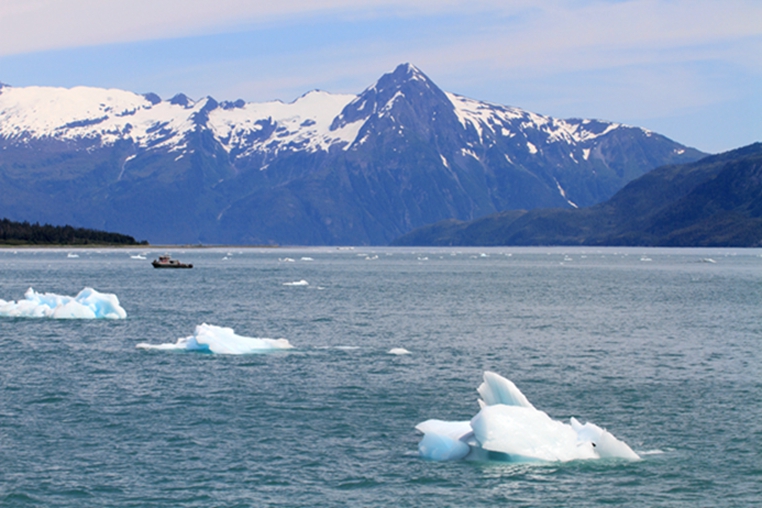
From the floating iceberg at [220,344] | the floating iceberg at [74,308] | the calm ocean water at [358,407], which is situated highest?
the floating iceberg at [74,308]

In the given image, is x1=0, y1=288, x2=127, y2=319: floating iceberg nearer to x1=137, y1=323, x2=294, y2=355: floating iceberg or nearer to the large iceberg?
x1=137, y1=323, x2=294, y2=355: floating iceberg

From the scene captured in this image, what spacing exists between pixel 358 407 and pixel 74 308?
125ft

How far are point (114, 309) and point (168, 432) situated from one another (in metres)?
38.0

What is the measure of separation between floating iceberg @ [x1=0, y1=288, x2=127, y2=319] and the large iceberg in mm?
43787

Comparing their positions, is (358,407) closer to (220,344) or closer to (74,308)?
(220,344)

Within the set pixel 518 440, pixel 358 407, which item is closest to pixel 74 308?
pixel 358 407

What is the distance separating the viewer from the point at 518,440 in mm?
25922

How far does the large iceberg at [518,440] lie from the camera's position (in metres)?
25.8

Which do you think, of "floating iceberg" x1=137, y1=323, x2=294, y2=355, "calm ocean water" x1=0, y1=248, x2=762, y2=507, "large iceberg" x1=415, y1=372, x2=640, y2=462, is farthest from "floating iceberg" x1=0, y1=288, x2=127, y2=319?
"large iceberg" x1=415, y1=372, x2=640, y2=462

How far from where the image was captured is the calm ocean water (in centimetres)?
2400

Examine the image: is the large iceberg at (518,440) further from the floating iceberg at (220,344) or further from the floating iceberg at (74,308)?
the floating iceberg at (74,308)

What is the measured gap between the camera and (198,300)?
292 feet

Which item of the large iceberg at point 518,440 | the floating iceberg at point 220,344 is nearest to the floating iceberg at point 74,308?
the floating iceberg at point 220,344

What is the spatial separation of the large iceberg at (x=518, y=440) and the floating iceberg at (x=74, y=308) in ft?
144
